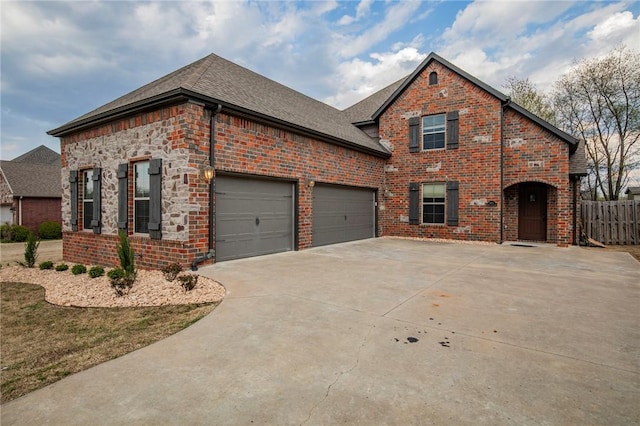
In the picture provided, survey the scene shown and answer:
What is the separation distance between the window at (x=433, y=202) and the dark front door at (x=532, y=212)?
3181 millimetres

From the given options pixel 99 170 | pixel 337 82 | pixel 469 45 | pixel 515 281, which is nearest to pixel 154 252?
Answer: pixel 99 170

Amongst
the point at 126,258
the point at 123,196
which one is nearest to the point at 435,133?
the point at 123,196

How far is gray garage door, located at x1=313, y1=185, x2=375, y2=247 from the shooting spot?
424 inches

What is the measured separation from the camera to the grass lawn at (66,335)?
2750mm

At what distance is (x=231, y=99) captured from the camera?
7672mm

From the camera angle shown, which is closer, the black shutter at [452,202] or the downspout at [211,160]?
the downspout at [211,160]

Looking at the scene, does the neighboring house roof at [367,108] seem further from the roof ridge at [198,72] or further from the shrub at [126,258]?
the shrub at [126,258]

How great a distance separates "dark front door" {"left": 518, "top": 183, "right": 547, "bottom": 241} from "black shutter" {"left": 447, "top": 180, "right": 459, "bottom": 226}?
107 inches

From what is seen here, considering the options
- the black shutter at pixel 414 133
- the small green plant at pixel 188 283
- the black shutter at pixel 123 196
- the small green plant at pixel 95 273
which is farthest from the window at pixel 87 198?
the black shutter at pixel 414 133

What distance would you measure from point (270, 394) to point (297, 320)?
155cm

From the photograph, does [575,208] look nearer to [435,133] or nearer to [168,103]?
[435,133]

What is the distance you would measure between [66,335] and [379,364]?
371 centimetres

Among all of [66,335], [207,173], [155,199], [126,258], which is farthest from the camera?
[155,199]

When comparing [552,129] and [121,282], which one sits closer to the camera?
[121,282]
